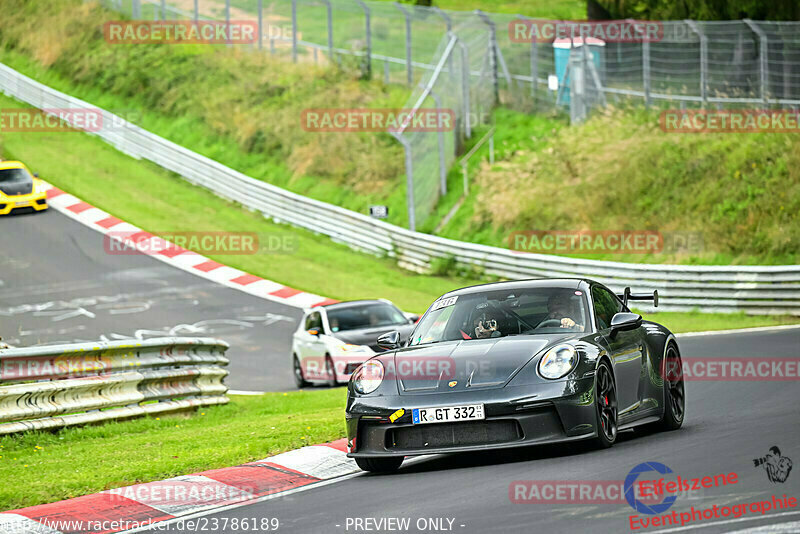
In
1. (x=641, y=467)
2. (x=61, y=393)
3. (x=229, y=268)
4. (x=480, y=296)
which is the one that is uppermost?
(x=480, y=296)

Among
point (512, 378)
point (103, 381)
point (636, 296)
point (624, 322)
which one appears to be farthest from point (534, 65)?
point (512, 378)

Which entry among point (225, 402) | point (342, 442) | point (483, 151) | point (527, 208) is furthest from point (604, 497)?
point (483, 151)

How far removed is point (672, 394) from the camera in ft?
32.9

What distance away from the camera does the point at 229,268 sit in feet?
101

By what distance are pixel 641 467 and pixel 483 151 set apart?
27.1 meters

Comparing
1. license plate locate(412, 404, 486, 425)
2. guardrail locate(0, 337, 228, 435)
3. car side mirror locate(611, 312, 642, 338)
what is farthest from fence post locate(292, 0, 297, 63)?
license plate locate(412, 404, 486, 425)

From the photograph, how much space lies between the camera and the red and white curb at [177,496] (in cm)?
741

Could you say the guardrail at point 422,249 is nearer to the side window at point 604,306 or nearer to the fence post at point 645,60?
the fence post at point 645,60

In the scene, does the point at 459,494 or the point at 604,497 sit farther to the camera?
the point at 459,494

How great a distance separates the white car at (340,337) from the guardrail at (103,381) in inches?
118

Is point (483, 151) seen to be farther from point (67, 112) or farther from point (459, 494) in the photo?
point (459, 494)

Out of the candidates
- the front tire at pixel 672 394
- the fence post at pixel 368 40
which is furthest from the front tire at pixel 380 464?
the fence post at pixel 368 40

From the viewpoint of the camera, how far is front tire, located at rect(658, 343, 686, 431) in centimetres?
990

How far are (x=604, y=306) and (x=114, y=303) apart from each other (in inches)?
735
